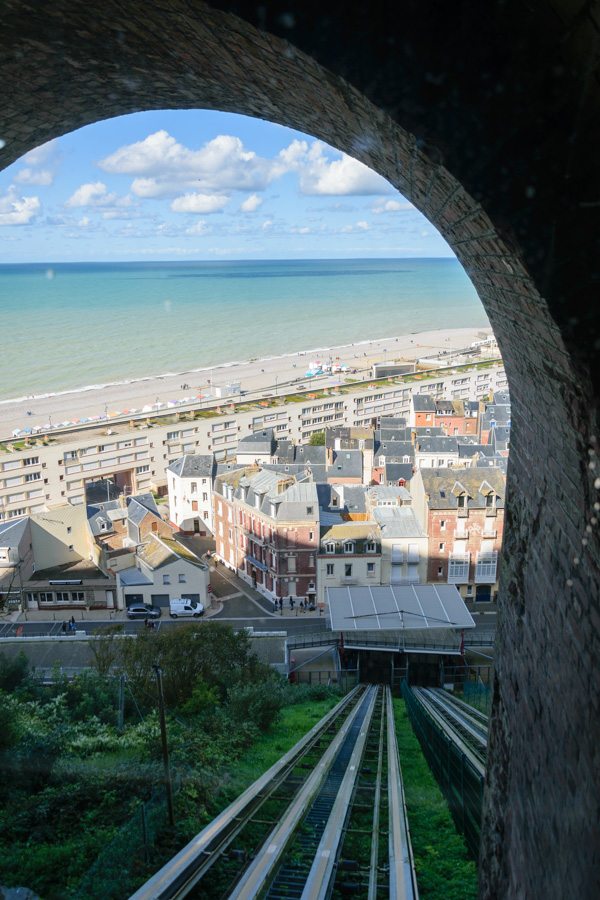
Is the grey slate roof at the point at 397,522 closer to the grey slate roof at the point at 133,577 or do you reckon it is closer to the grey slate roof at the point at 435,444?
the grey slate roof at the point at 435,444

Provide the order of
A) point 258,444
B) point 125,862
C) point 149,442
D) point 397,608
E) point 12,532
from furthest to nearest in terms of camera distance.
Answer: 1. point 149,442
2. point 258,444
3. point 12,532
4. point 397,608
5. point 125,862

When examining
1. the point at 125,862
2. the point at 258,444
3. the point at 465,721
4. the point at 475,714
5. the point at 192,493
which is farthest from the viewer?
the point at 258,444

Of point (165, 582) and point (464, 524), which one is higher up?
point (464, 524)

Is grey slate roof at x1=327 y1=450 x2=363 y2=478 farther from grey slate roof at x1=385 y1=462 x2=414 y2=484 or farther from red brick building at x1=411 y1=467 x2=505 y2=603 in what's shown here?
red brick building at x1=411 y1=467 x2=505 y2=603

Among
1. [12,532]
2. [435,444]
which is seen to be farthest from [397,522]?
[12,532]

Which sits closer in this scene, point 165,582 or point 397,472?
point 165,582

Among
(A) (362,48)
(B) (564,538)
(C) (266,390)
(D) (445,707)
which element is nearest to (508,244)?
(A) (362,48)

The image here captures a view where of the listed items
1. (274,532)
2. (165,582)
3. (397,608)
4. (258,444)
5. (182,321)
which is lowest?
(397,608)

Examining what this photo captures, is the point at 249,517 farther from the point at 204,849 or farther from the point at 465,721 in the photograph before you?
the point at 204,849
